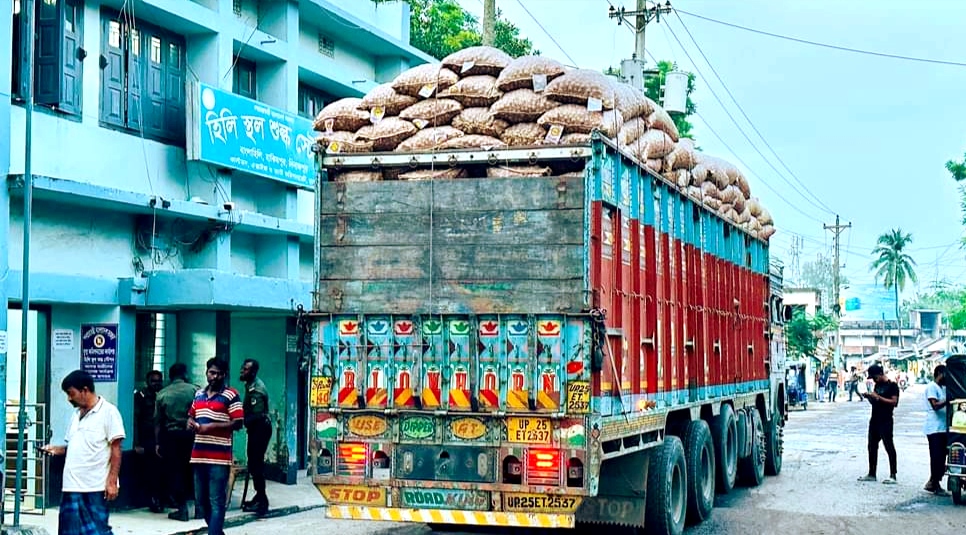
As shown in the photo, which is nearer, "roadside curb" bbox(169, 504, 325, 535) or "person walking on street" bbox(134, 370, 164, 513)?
"roadside curb" bbox(169, 504, 325, 535)

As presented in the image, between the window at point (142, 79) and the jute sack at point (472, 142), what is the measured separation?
5744mm

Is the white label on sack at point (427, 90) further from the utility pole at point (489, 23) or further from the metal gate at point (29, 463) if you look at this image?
the utility pole at point (489, 23)

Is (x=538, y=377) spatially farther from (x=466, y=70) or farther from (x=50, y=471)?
(x=50, y=471)

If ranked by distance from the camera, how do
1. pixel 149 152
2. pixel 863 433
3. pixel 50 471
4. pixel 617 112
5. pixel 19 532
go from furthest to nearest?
pixel 863 433 → pixel 149 152 → pixel 50 471 → pixel 19 532 → pixel 617 112

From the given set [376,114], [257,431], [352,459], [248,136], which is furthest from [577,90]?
[248,136]

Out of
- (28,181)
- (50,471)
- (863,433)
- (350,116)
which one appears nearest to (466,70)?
(350,116)

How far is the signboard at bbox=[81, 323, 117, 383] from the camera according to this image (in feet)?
41.7

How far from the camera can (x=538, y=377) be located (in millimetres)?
8258

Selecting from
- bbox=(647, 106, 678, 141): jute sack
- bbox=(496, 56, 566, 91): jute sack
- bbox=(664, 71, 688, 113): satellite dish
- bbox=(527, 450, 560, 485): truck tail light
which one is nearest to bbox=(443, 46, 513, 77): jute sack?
bbox=(496, 56, 566, 91): jute sack

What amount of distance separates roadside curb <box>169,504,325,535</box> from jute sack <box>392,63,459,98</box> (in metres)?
4.83

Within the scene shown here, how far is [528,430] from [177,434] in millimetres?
5042

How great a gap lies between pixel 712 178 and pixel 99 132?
22.8 feet

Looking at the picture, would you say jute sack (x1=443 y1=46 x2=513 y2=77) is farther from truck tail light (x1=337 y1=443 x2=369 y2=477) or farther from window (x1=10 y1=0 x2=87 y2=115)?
window (x1=10 y1=0 x2=87 y2=115)

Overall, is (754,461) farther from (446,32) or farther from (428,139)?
(446,32)
